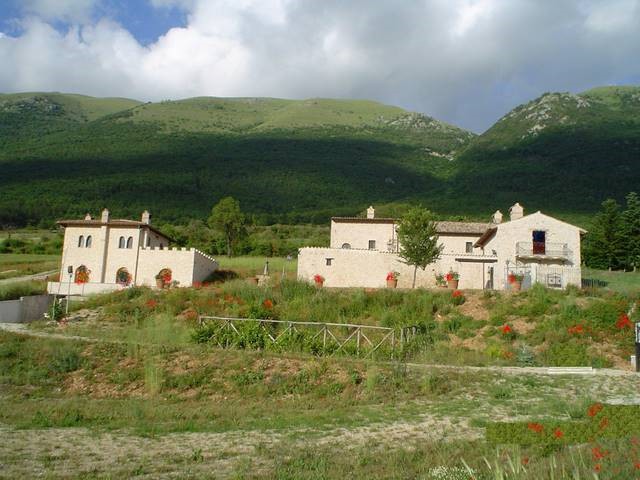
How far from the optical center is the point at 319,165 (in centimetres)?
11688

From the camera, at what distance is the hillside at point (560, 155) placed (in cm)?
7762

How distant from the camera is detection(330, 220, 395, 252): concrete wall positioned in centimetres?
4234

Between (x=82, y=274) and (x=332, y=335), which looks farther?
(x=82, y=274)

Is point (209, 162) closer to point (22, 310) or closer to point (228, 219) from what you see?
point (228, 219)

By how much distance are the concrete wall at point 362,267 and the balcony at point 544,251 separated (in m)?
3.01

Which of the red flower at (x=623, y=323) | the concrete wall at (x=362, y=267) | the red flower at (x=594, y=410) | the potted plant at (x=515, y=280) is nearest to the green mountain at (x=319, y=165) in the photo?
the concrete wall at (x=362, y=267)

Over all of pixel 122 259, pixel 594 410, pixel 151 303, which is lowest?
pixel 594 410

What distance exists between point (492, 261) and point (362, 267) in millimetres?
8888

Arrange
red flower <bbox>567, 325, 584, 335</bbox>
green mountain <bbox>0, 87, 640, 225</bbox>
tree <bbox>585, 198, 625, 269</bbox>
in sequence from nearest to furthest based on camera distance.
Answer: red flower <bbox>567, 325, 584, 335</bbox>, tree <bbox>585, 198, 625, 269</bbox>, green mountain <bbox>0, 87, 640, 225</bbox>

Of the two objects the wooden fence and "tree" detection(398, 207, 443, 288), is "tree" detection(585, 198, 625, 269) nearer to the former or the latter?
"tree" detection(398, 207, 443, 288)

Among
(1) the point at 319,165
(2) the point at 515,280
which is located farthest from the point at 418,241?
(1) the point at 319,165

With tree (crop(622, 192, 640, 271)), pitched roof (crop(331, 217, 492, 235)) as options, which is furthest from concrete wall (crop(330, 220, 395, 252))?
tree (crop(622, 192, 640, 271))

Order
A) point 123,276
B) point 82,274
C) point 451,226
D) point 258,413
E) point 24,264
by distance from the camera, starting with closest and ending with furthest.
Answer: point 258,413
point 123,276
point 82,274
point 451,226
point 24,264

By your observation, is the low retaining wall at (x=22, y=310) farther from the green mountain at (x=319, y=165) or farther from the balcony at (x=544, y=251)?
the green mountain at (x=319, y=165)
